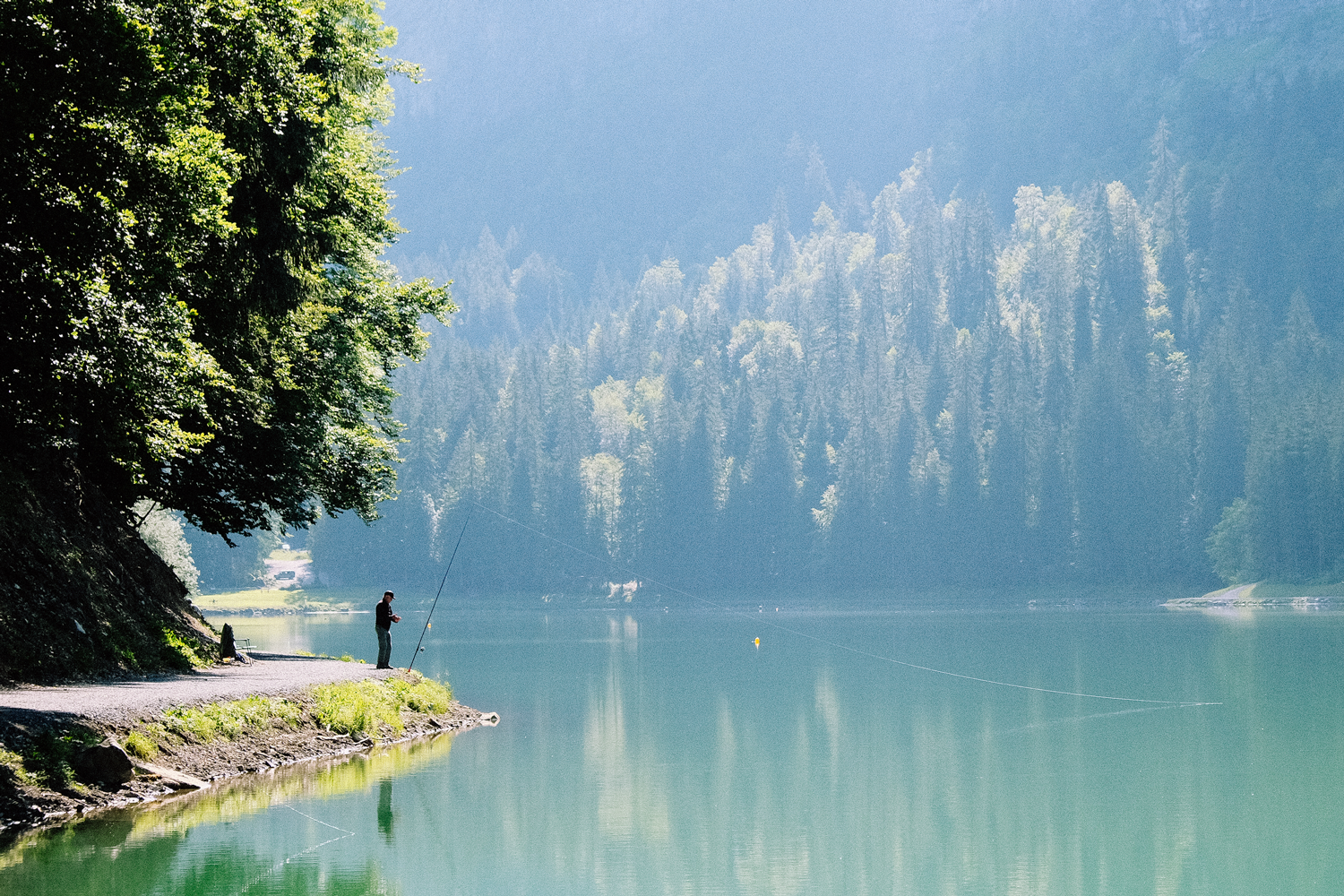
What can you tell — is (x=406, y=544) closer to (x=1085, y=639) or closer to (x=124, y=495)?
(x=1085, y=639)

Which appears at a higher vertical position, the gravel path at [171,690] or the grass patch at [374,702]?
the gravel path at [171,690]

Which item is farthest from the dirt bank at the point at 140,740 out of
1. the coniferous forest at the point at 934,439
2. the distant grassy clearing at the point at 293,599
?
the coniferous forest at the point at 934,439

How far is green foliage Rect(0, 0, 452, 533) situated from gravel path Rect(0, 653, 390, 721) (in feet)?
11.3

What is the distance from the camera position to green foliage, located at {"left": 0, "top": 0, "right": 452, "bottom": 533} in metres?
15.0

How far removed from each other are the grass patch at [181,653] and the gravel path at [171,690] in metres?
0.32

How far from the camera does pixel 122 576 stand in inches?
948

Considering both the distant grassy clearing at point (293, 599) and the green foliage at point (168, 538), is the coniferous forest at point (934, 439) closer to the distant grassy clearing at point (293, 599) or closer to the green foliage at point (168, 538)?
the distant grassy clearing at point (293, 599)

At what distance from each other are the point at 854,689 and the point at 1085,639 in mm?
26681

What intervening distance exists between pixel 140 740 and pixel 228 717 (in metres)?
2.62

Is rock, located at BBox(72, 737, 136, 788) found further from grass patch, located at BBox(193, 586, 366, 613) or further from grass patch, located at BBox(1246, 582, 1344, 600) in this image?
grass patch, located at BBox(193, 586, 366, 613)

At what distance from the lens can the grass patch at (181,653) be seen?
23.4 m

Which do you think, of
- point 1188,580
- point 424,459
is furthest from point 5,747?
point 424,459

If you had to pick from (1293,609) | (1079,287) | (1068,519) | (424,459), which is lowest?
(1293,609)

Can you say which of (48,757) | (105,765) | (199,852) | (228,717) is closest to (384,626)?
(228,717)
